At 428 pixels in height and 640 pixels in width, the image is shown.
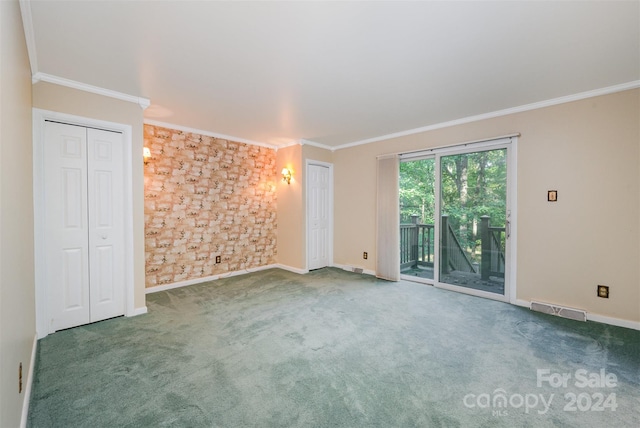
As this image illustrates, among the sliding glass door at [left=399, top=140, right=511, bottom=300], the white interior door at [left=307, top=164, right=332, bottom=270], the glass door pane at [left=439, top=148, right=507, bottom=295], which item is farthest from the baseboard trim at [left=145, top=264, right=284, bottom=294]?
the glass door pane at [left=439, top=148, right=507, bottom=295]

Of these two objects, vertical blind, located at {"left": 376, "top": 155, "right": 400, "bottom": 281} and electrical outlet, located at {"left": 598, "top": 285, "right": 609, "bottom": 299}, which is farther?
vertical blind, located at {"left": 376, "top": 155, "right": 400, "bottom": 281}

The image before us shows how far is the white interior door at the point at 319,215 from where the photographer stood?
5.39 metres

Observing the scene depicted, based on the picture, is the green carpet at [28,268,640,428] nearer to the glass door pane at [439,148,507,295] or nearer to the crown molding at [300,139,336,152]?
the glass door pane at [439,148,507,295]

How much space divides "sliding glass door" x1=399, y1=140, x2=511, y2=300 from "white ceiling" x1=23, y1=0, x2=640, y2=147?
2.69 ft

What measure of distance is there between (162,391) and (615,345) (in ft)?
12.6

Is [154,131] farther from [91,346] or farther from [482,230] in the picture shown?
[482,230]

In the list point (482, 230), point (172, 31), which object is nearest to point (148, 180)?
point (172, 31)

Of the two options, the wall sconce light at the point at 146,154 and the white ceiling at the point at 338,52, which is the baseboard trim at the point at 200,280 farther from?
the white ceiling at the point at 338,52

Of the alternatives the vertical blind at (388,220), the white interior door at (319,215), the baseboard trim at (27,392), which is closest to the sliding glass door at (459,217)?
the vertical blind at (388,220)

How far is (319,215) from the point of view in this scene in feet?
18.3

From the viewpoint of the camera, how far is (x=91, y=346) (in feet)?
8.25

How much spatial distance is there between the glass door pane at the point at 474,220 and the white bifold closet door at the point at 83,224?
437 cm

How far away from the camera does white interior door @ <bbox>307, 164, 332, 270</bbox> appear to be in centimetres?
539

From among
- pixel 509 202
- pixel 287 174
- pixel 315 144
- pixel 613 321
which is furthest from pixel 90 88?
pixel 613 321
